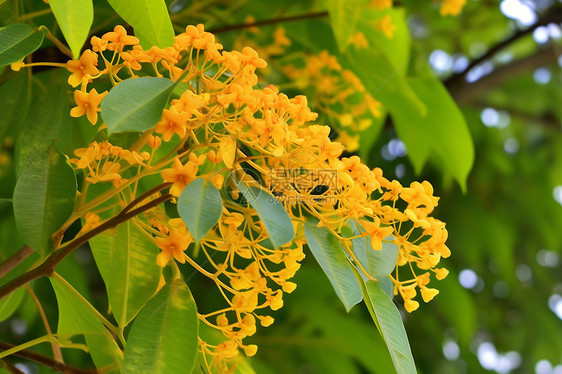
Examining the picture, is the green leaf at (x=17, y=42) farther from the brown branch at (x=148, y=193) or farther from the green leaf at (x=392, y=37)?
the green leaf at (x=392, y=37)

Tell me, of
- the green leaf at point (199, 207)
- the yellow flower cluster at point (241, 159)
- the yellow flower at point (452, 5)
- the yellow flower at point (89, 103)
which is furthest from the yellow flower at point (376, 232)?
the yellow flower at point (452, 5)

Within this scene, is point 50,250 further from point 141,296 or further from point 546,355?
point 546,355

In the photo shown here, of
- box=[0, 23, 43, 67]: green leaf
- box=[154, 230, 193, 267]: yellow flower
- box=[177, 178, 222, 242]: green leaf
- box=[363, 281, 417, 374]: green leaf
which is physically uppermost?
box=[0, 23, 43, 67]: green leaf

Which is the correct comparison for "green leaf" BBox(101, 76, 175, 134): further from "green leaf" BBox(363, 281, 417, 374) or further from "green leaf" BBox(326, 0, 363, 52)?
"green leaf" BBox(326, 0, 363, 52)

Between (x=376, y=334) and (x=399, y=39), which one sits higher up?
(x=399, y=39)

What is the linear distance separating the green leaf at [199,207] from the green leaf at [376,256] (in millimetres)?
176

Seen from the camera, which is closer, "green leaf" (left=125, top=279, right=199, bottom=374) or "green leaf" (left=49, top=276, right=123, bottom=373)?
"green leaf" (left=125, top=279, right=199, bottom=374)

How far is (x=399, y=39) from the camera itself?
1.32 m

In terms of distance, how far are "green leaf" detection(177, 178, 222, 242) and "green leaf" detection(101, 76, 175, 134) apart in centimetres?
6

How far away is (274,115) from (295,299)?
4.03 feet

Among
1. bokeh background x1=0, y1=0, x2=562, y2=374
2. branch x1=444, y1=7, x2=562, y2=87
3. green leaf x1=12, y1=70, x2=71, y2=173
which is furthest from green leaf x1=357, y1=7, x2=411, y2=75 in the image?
green leaf x1=12, y1=70, x2=71, y2=173

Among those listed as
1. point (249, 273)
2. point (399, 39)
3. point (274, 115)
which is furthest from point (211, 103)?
point (399, 39)

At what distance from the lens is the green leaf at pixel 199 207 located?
0.50 metres

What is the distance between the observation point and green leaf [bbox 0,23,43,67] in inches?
24.3
